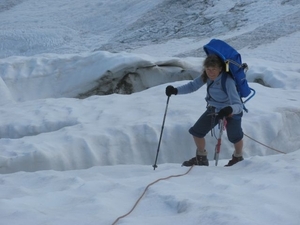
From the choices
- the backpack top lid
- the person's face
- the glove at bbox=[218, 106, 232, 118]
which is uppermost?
the backpack top lid

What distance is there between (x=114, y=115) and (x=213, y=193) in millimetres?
4218

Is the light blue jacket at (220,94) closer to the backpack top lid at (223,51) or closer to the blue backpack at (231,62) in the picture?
the blue backpack at (231,62)

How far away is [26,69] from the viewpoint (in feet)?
45.7

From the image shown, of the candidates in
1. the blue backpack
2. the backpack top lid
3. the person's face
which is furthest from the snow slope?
the backpack top lid

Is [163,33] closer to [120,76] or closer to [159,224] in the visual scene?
[120,76]

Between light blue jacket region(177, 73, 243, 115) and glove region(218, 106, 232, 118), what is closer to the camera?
glove region(218, 106, 232, 118)

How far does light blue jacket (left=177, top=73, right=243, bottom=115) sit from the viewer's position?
6.00 metres

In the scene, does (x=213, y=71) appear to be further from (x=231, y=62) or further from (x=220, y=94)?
(x=220, y=94)

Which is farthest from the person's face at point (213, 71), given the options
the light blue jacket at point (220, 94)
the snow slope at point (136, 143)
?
the snow slope at point (136, 143)

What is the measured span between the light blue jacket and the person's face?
6 centimetres

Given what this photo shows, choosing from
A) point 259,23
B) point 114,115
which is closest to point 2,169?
point 114,115

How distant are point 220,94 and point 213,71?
325 millimetres

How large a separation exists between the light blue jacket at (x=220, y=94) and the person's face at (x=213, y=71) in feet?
0.18

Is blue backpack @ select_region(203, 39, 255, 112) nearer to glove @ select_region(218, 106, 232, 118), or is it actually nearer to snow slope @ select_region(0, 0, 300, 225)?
glove @ select_region(218, 106, 232, 118)
